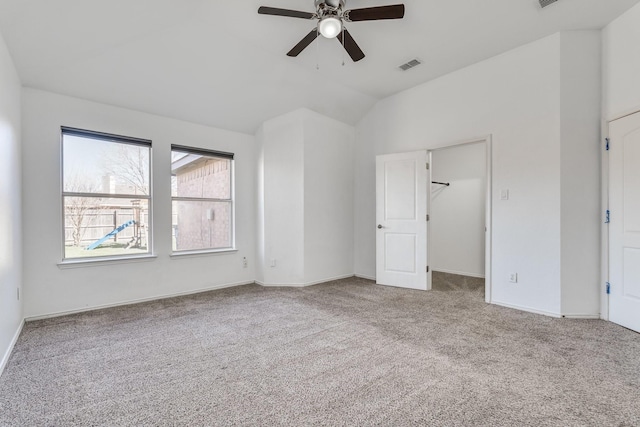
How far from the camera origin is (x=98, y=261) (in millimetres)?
Answer: 3479

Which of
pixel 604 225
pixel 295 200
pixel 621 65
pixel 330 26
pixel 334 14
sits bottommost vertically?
pixel 604 225

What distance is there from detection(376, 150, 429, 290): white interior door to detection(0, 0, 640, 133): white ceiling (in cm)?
124

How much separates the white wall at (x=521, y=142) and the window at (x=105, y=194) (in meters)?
4.07

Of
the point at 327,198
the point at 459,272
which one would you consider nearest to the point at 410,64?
the point at 327,198

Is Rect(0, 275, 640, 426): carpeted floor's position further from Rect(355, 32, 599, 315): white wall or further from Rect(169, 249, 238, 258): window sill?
Rect(169, 249, 238, 258): window sill

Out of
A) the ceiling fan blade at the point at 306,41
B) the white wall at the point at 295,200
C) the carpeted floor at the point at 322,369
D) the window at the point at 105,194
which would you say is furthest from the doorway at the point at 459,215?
the window at the point at 105,194

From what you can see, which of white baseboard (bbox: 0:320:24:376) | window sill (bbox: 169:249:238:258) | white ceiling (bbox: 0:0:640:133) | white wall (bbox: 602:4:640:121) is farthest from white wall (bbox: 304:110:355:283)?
white wall (bbox: 602:4:640:121)

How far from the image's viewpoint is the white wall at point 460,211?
518 cm

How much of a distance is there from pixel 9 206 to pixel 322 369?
9.74 feet

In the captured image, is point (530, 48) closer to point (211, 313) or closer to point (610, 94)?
point (610, 94)

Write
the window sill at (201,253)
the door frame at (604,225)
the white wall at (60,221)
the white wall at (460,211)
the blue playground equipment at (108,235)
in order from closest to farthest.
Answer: the door frame at (604,225) → the white wall at (60,221) → the blue playground equipment at (108,235) → the window sill at (201,253) → the white wall at (460,211)

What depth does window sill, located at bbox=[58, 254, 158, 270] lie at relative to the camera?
3.30 meters

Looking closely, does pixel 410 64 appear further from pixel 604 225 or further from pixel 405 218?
pixel 604 225

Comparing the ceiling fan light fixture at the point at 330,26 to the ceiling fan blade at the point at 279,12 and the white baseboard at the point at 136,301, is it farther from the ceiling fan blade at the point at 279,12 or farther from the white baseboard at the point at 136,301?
the white baseboard at the point at 136,301
